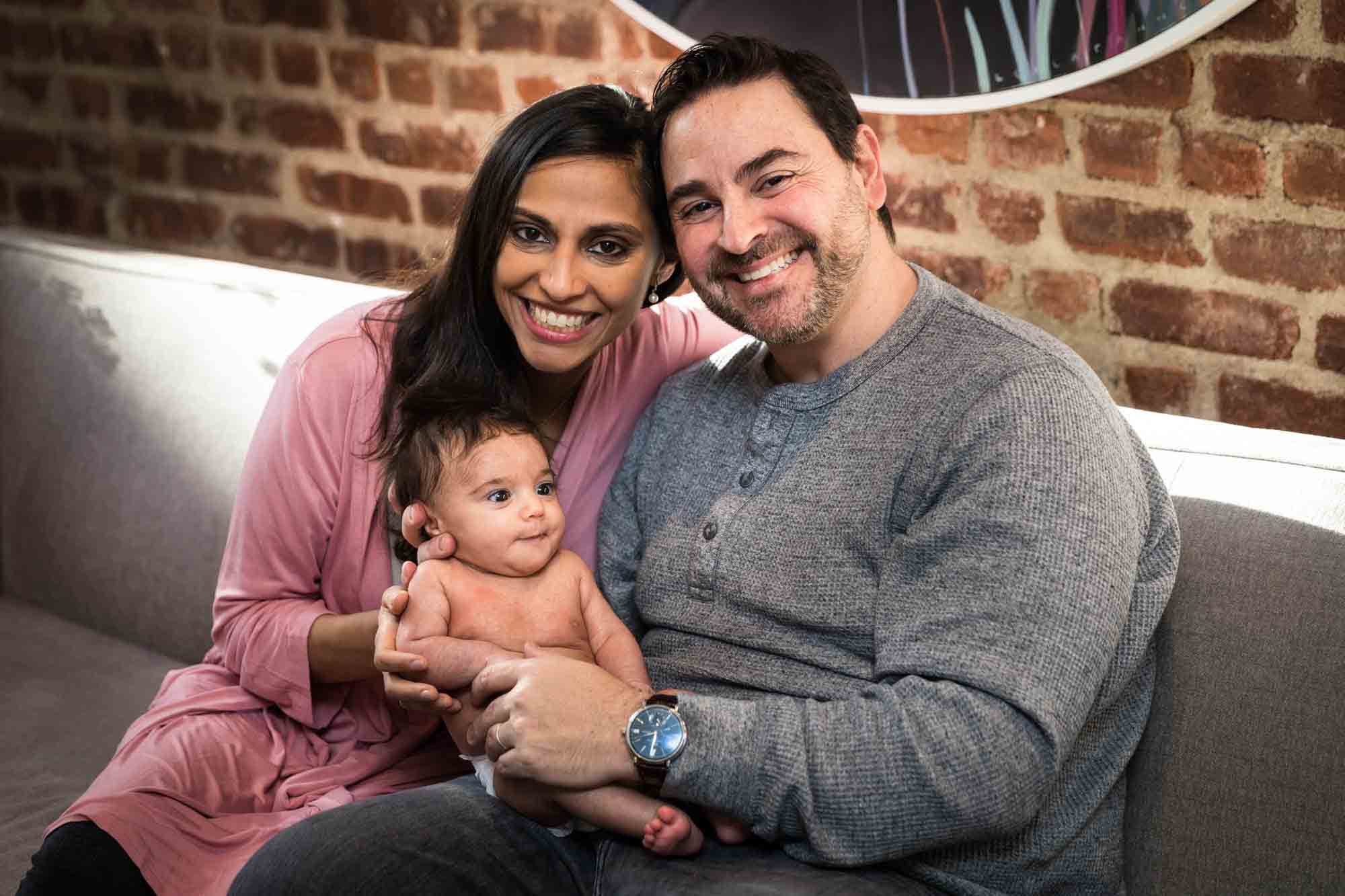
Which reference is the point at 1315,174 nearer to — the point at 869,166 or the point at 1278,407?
the point at 1278,407

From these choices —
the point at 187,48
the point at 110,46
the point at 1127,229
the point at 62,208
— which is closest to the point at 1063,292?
the point at 1127,229

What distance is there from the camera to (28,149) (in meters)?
3.59

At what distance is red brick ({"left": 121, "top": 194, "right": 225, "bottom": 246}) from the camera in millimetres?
3350

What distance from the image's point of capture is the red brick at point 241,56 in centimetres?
314

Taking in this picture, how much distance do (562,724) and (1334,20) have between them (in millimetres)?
1458

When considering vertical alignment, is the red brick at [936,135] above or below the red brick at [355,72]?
below

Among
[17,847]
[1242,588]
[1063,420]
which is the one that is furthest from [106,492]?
[1242,588]

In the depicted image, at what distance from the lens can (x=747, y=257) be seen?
5.89 feet

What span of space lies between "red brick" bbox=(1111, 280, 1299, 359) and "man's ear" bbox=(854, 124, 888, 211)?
56cm

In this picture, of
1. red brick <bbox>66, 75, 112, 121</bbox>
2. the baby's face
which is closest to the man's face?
the baby's face

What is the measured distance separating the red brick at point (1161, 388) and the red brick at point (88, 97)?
259 centimetres

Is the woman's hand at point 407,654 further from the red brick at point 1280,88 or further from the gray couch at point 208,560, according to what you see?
the red brick at point 1280,88

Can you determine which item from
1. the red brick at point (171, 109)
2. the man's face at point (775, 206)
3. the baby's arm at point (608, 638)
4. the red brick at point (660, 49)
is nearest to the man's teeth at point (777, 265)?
the man's face at point (775, 206)

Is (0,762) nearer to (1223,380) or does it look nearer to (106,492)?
(106,492)
